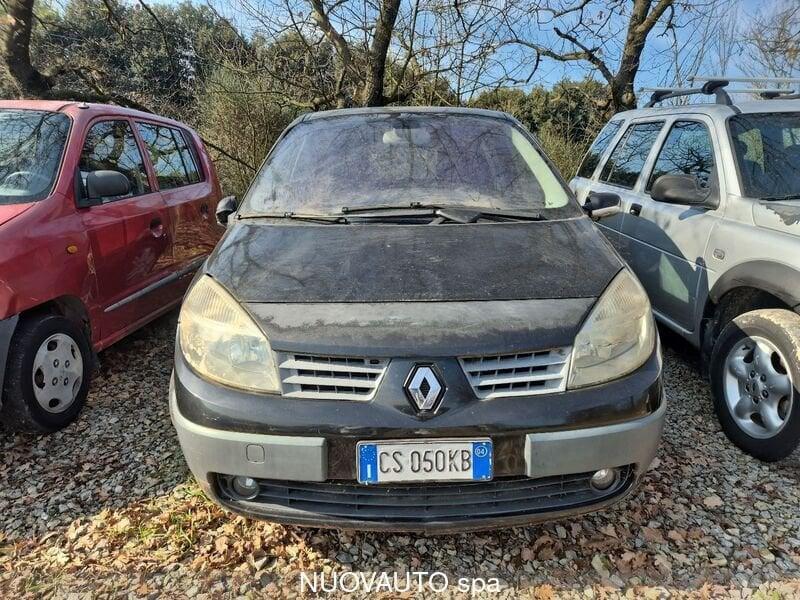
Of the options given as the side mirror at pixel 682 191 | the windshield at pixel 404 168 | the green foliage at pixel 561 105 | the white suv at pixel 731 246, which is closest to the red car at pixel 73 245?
the windshield at pixel 404 168

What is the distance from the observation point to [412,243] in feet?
7.79

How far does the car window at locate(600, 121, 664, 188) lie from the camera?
446cm

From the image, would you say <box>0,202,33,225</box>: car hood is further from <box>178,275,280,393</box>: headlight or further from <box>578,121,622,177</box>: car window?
<box>578,121,622,177</box>: car window

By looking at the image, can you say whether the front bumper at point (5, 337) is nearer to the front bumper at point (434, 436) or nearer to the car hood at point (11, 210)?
the car hood at point (11, 210)

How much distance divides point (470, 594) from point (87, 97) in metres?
9.39

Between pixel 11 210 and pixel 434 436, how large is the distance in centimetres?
257

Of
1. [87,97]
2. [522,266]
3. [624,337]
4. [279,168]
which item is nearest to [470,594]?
[624,337]

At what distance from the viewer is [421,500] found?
1877 mm

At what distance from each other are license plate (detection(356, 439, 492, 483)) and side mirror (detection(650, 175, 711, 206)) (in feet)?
7.82

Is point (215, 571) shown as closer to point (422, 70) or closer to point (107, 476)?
point (107, 476)

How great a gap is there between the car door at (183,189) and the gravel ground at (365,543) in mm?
2083

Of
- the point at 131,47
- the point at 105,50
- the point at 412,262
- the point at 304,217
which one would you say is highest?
the point at 105,50

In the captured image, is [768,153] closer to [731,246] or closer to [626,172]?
[731,246]

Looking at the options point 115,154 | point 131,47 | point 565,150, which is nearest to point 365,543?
point 115,154
